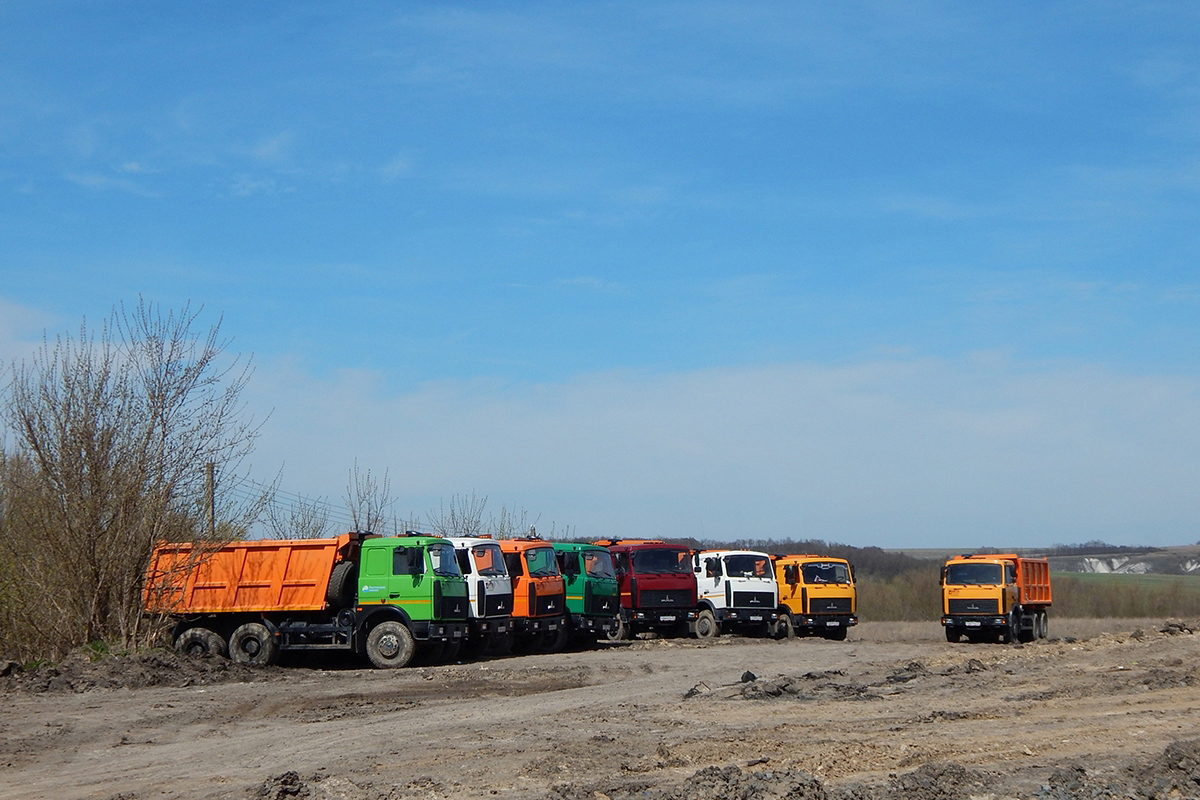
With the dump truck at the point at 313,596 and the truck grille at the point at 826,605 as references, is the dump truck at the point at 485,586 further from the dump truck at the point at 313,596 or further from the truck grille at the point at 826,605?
the truck grille at the point at 826,605

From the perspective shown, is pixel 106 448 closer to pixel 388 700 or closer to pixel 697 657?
pixel 388 700

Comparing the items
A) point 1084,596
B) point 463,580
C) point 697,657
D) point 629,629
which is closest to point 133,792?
point 463,580

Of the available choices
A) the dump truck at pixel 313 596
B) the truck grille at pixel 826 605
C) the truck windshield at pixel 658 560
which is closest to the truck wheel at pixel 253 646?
the dump truck at pixel 313 596

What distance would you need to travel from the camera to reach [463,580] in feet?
78.6

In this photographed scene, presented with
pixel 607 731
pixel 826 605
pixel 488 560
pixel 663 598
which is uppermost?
pixel 488 560

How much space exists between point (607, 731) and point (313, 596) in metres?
11.2

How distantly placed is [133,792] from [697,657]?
1641 cm

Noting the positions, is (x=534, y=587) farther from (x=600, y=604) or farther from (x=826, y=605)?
(x=826, y=605)

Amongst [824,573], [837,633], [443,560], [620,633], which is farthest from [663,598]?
[443,560]

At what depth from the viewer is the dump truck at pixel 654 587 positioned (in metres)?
31.7

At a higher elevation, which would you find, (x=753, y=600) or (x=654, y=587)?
(x=654, y=587)

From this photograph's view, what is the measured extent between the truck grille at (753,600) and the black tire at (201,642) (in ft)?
47.0

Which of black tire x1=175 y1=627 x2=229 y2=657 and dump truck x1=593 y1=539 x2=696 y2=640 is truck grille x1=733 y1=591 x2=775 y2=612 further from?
black tire x1=175 y1=627 x2=229 y2=657

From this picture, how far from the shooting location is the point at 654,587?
31734 mm
